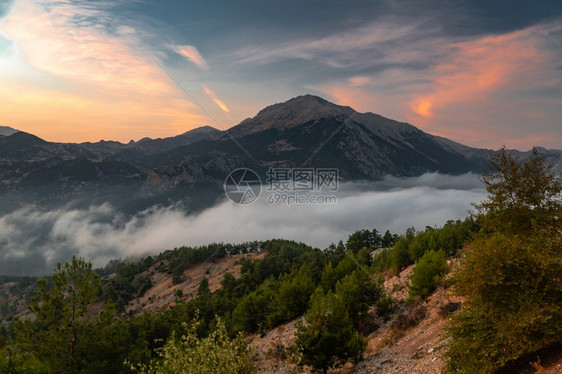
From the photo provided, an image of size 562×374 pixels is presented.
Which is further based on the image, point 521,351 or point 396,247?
point 396,247

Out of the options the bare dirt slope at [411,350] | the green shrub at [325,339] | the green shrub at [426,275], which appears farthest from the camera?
the green shrub at [426,275]

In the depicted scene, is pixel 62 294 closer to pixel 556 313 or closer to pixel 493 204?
pixel 556 313

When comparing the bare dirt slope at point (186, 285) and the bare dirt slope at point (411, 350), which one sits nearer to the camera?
the bare dirt slope at point (411, 350)

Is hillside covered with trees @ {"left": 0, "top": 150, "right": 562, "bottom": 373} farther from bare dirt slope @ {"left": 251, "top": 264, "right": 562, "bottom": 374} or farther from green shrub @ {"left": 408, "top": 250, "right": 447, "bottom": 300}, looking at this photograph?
green shrub @ {"left": 408, "top": 250, "right": 447, "bottom": 300}

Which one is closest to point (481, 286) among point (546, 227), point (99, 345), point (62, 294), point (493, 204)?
point (546, 227)

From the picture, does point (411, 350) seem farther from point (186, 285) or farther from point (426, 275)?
point (186, 285)

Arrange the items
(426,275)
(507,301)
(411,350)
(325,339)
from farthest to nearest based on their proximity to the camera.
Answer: (426,275) < (411,350) < (325,339) < (507,301)

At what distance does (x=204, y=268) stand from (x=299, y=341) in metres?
173

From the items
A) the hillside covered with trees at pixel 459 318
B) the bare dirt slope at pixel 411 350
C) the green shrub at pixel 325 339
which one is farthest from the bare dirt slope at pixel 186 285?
the hillside covered with trees at pixel 459 318

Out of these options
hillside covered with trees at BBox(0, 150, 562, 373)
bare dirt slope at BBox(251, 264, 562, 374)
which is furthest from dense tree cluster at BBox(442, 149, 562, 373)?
bare dirt slope at BBox(251, 264, 562, 374)

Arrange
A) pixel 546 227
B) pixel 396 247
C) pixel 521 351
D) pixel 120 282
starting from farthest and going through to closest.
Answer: pixel 120 282
pixel 396 247
pixel 546 227
pixel 521 351

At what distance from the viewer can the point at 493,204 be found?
89.1ft

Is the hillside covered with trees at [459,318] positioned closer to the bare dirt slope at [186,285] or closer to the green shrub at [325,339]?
the green shrub at [325,339]

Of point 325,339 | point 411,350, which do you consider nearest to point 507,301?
point 411,350
